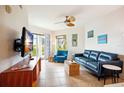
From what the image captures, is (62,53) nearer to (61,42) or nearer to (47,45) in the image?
(61,42)

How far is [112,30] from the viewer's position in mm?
4387

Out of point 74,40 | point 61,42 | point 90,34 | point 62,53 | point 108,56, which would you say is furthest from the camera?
point 61,42

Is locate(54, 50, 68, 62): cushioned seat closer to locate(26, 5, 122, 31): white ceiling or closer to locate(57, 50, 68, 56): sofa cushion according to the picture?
locate(57, 50, 68, 56): sofa cushion

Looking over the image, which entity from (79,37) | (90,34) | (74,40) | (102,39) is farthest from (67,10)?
(74,40)

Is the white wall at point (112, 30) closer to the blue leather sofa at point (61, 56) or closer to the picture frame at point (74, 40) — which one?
the picture frame at point (74, 40)

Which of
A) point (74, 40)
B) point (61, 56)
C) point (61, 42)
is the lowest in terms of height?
point (61, 56)

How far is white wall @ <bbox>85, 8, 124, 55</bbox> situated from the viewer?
3932 mm

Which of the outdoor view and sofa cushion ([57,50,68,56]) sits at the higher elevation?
the outdoor view

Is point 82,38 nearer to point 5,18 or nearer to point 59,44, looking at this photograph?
point 59,44

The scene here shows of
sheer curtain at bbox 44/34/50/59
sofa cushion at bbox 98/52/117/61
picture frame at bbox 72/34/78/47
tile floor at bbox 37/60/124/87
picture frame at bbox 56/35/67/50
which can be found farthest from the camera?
sheer curtain at bbox 44/34/50/59

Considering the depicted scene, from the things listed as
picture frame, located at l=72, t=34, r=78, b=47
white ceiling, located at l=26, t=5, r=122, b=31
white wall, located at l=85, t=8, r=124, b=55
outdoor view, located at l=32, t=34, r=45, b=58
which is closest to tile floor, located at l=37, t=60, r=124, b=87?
white wall, located at l=85, t=8, r=124, b=55

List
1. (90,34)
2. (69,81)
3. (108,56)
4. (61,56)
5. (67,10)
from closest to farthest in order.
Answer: (69,81) → (108,56) → (67,10) → (90,34) → (61,56)

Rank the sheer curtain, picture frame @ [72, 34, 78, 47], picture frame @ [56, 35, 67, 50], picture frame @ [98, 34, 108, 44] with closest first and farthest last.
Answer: picture frame @ [98, 34, 108, 44]
picture frame @ [72, 34, 78, 47]
picture frame @ [56, 35, 67, 50]
the sheer curtain
